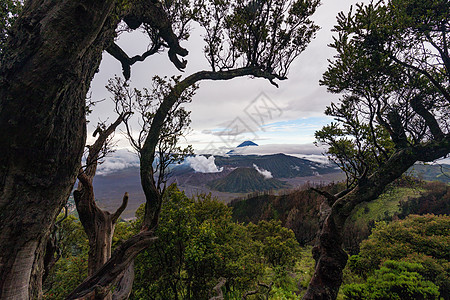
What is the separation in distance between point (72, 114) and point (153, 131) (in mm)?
2470

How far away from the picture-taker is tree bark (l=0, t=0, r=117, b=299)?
1.61 m

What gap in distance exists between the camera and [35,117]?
1.68m

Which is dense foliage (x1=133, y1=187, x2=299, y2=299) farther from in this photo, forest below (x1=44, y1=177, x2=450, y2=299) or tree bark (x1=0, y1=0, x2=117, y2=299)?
tree bark (x1=0, y1=0, x2=117, y2=299)

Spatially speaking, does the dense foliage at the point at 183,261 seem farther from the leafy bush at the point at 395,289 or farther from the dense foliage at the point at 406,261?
the dense foliage at the point at 406,261

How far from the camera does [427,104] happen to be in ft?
15.8

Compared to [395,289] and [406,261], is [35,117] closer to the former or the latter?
[395,289]

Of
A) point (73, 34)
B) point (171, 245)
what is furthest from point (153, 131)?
point (171, 245)

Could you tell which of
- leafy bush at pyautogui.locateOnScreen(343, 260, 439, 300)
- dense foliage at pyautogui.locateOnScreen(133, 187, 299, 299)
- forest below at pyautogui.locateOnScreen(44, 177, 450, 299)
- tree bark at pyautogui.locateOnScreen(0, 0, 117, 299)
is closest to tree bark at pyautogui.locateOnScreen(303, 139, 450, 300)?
forest below at pyautogui.locateOnScreen(44, 177, 450, 299)

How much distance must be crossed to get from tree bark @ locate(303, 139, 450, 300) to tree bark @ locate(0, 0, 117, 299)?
5.98 meters

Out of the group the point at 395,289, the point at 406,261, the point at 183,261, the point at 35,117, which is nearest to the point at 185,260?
the point at 183,261

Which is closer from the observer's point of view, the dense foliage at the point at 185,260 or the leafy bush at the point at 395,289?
the leafy bush at the point at 395,289

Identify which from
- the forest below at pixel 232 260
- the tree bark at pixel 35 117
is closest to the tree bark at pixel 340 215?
the forest below at pixel 232 260

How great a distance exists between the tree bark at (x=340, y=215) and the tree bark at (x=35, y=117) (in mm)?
5979

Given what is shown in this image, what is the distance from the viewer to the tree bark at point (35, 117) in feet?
5.29
